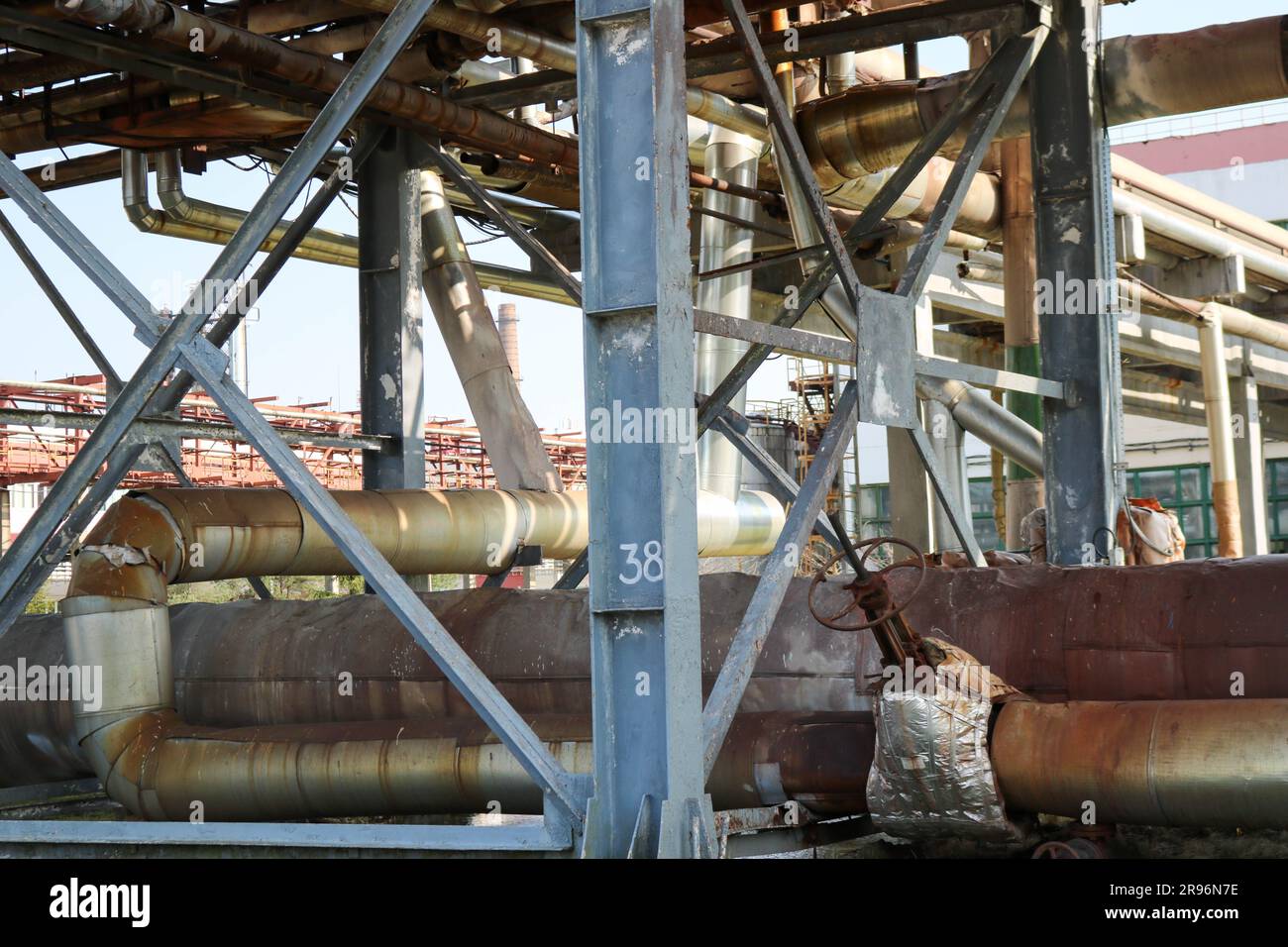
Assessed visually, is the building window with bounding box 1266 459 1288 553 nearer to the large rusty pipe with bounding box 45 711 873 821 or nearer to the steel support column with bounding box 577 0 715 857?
the large rusty pipe with bounding box 45 711 873 821

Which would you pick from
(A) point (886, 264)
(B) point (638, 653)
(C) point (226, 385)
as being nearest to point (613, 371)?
(B) point (638, 653)

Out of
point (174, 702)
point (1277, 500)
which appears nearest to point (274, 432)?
point (174, 702)

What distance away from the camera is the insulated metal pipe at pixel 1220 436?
1817 centimetres

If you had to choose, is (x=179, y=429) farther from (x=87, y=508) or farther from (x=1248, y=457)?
(x=1248, y=457)

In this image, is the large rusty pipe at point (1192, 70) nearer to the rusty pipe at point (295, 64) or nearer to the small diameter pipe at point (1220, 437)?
the rusty pipe at point (295, 64)

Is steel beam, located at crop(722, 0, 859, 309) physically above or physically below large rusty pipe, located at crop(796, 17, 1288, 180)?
below

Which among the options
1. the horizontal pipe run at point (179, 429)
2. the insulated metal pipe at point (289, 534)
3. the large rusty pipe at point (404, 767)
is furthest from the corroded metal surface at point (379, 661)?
the horizontal pipe run at point (179, 429)

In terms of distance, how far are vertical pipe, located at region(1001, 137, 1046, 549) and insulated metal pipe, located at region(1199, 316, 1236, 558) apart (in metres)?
5.68

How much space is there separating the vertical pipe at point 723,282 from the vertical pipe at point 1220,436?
28.3 ft

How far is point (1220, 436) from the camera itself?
62.8 ft

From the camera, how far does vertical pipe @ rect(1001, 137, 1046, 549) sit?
1285 centimetres

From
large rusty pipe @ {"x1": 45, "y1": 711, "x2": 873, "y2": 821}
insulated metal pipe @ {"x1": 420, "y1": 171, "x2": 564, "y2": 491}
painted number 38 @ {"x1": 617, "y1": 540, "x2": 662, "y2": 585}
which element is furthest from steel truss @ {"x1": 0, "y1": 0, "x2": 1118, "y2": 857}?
insulated metal pipe @ {"x1": 420, "y1": 171, "x2": 564, "y2": 491}

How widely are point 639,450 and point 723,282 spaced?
7.26 m
